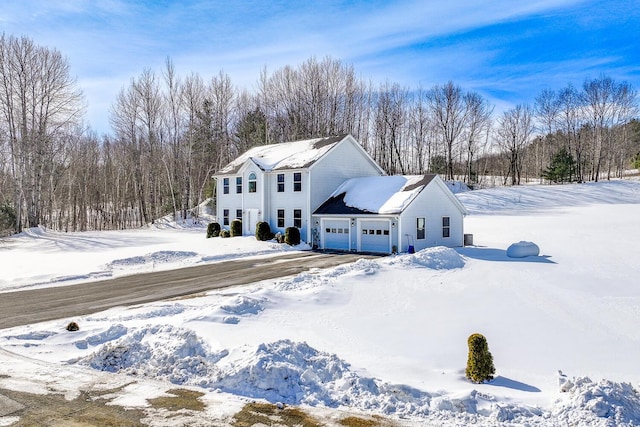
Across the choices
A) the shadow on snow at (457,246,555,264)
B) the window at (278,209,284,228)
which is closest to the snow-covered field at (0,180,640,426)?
the shadow on snow at (457,246,555,264)

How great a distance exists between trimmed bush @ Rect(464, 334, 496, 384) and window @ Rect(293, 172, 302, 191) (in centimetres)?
2236

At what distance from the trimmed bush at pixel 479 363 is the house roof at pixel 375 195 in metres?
17.0

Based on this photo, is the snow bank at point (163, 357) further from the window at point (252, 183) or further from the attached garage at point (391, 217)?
the window at point (252, 183)

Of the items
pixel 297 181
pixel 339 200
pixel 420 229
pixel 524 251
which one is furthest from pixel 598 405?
pixel 297 181

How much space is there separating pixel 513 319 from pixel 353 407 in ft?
23.0

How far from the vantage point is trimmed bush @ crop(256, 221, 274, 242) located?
2956 centimetres

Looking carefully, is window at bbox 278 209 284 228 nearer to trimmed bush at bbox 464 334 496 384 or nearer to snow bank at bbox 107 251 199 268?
snow bank at bbox 107 251 199 268

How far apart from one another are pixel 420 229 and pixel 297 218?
8.45 metres

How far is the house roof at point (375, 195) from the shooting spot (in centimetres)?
2541

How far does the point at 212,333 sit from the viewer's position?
942 centimetres

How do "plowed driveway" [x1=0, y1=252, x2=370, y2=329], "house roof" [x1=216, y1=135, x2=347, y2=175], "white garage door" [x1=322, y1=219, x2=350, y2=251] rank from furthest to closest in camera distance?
1. "house roof" [x1=216, y1=135, x2=347, y2=175]
2. "white garage door" [x1=322, y1=219, x2=350, y2=251]
3. "plowed driveway" [x1=0, y1=252, x2=370, y2=329]

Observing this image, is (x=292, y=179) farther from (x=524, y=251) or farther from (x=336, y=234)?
(x=524, y=251)

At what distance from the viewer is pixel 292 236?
92.5 ft

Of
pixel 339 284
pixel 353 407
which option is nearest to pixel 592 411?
pixel 353 407
